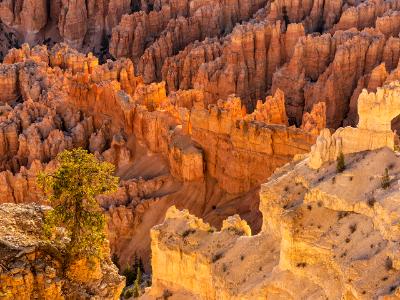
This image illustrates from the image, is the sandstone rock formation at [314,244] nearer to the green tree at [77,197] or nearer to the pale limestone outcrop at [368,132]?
the pale limestone outcrop at [368,132]

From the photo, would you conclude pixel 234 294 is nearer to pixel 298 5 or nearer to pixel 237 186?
pixel 237 186

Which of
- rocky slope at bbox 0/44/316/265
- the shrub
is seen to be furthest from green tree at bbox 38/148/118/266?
rocky slope at bbox 0/44/316/265

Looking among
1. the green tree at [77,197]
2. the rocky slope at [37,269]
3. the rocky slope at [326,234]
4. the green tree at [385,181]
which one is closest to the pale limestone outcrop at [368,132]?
the rocky slope at [326,234]

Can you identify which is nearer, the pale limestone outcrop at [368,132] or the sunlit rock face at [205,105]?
the pale limestone outcrop at [368,132]

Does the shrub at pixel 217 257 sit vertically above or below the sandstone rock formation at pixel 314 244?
below

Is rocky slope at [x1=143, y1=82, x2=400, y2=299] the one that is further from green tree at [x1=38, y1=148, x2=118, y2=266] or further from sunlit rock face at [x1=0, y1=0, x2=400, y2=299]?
green tree at [x1=38, y1=148, x2=118, y2=266]

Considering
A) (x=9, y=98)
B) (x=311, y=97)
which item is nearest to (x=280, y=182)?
(x=311, y=97)

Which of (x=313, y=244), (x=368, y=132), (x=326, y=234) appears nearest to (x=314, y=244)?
(x=313, y=244)
